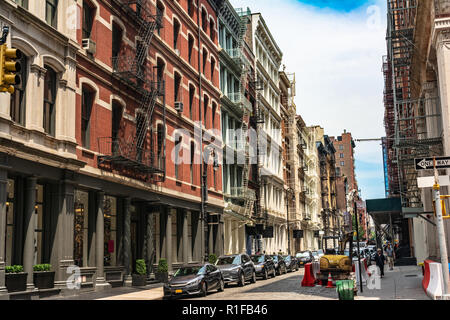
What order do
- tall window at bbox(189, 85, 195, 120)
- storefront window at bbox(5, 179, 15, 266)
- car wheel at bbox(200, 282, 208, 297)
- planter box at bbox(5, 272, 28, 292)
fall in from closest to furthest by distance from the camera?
1. planter box at bbox(5, 272, 28, 292)
2. storefront window at bbox(5, 179, 15, 266)
3. car wheel at bbox(200, 282, 208, 297)
4. tall window at bbox(189, 85, 195, 120)

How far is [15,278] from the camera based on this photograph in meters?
18.1

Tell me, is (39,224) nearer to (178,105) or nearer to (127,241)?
(127,241)

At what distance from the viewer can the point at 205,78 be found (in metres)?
39.8

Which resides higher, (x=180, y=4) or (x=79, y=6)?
(x=180, y=4)

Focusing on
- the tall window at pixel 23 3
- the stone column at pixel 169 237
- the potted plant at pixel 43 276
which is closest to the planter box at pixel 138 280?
the stone column at pixel 169 237

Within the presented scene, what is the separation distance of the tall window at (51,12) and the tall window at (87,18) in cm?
230

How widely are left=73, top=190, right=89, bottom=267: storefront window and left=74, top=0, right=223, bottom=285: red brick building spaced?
7 cm

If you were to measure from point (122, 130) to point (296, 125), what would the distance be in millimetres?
52808

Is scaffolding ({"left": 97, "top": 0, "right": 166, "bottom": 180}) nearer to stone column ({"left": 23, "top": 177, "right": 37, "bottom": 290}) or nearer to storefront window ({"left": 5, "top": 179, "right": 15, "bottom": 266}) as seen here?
stone column ({"left": 23, "top": 177, "right": 37, "bottom": 290})

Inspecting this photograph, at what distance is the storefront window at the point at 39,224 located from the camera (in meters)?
20.2

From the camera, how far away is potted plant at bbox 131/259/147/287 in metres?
26.0

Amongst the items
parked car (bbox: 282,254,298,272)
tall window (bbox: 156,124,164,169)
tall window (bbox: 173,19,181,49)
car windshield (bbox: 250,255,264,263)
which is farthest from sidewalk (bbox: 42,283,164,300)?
parked car (bbox: 282,254,298,272)
